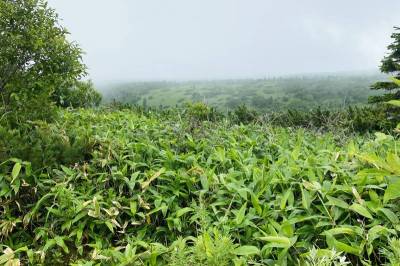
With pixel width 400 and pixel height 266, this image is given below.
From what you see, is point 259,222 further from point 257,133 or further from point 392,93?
point 392,93

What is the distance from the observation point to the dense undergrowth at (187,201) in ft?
12.1

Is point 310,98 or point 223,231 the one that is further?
point 310,98

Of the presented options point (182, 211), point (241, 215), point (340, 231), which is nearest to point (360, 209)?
point (340, 231)

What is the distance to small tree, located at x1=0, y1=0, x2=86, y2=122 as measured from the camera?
6434mm

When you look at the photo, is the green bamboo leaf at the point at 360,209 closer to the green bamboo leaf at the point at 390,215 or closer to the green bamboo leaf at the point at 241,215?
the green bamboo leaf at the point at 390,215

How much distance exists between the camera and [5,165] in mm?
5379

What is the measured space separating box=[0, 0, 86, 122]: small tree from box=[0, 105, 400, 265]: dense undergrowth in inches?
20.1

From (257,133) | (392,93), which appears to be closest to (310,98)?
(392,93)

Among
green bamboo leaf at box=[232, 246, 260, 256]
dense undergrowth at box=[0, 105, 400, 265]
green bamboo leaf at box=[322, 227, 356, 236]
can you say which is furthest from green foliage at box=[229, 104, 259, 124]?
green bamboo leaf at box=[232, 246, 260, 256]

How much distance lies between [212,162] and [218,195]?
94cm

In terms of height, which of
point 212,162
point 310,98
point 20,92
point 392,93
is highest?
point 20,92

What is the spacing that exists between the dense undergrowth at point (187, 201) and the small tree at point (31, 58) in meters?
0.51

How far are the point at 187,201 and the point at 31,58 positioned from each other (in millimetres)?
3706

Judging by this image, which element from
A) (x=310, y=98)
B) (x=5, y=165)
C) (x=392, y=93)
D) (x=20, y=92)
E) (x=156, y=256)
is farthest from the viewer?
(x=310, y=98)
